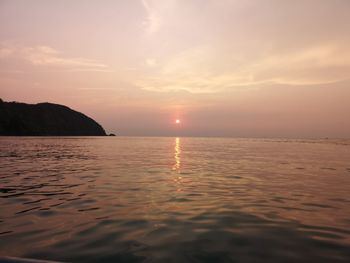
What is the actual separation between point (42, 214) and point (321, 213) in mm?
9761

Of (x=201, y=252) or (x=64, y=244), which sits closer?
(x=201, y=252)

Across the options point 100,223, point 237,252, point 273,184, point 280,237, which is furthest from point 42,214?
point 273,184

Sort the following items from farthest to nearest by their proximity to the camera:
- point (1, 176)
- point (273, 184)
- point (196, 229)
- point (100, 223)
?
point (1, 176)
point (273, 184)
point (100, 223)
point (196, 229)

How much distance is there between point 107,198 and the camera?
12672 mm

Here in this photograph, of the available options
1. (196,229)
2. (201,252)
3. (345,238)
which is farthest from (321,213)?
(201,252)

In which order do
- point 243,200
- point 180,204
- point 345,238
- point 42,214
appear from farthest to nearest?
1. point 243,200
2. point 180,204
3. point 42,214
4. point 345,238

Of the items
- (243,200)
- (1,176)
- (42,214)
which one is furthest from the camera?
(1,176)

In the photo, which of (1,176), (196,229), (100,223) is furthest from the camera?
(1,176)

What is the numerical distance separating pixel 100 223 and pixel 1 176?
13.3 metres

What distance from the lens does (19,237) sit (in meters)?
7.62

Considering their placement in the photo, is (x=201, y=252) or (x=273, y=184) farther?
(x=273, y=184)

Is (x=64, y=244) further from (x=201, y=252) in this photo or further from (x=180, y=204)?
(x=180, y=204)

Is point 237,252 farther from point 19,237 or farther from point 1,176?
point 1,176

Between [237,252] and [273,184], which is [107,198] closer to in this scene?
[237,252]
